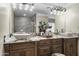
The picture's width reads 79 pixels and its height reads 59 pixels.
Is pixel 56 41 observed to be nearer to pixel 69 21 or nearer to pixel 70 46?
pixel 70 46

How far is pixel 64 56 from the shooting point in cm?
149

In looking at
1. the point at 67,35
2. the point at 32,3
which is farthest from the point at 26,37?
the point at 67,35

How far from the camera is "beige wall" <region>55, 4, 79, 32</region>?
1470 millimetres

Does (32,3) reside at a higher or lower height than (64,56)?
higher

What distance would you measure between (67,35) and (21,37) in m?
0.77

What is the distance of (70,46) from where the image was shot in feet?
5.09

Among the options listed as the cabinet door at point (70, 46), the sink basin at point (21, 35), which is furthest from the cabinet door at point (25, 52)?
the cabinet door at point (70, 46)

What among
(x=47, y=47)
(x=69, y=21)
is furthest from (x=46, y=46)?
(x=69, y=21)

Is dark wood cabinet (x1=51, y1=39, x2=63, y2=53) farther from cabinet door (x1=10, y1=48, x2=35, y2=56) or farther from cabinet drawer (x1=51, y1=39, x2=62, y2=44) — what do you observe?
cabinet door (x1=10, y1=48, x2=35, y2=56)

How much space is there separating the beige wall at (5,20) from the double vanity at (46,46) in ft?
0.76

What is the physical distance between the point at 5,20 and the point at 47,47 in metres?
0.82

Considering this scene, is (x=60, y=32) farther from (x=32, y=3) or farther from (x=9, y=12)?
(x=9, y=12)

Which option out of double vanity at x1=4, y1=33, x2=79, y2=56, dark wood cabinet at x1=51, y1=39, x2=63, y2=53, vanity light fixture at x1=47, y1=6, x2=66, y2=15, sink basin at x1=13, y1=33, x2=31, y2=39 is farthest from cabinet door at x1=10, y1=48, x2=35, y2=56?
vanity light fixture at x1=47, y1=6, x2=66, y2=15

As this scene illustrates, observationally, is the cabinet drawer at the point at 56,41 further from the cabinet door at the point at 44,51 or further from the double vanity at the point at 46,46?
the cabinet door at the point at 44,51
